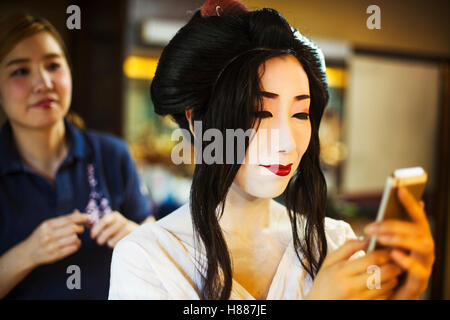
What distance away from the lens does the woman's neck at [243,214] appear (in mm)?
928

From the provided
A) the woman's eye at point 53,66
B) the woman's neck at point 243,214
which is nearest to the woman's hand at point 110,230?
the woman's neck at point 243,214

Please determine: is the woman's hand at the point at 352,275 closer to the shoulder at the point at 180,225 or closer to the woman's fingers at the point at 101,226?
the shoulder at the point at 180,225

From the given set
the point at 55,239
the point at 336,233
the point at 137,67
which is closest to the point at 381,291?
the point at 336,233

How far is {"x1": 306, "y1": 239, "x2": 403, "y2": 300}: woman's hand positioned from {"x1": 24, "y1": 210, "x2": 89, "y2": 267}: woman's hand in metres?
0.63

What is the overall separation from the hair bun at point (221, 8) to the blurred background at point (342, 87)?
0.21ft

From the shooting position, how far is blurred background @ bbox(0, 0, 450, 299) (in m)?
1.29

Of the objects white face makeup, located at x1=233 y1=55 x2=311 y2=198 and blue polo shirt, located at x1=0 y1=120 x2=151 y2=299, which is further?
blue polo shirt, located at x1=0 y1=120 x2=151 y2=299

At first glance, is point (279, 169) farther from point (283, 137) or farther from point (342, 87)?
point (342, 87)

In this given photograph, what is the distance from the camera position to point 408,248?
0.75m

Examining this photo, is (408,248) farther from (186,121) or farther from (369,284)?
(186,121)

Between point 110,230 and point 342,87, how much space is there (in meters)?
1.81

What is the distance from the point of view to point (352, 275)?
75cm

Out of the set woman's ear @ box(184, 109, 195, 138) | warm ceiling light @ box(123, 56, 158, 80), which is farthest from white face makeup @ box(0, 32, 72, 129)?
warm ceiling light @ box(123, 56, 158, 80)

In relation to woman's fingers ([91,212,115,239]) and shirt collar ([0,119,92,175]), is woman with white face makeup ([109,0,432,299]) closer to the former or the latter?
woman's fingers ([91,212,115,239])
